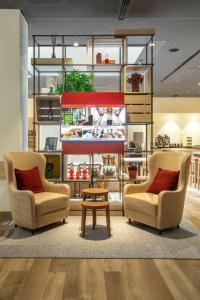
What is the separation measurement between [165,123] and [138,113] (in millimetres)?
7073

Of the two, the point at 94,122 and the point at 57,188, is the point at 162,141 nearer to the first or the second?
the point at 94,122

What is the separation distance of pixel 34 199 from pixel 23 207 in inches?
9.3

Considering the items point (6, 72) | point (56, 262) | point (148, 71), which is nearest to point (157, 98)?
point (148, 71)

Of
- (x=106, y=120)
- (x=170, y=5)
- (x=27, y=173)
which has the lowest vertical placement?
(x=27, y=173)

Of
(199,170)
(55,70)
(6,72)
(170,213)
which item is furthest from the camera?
(199,170)

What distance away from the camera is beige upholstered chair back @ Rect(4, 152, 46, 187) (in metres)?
4.66

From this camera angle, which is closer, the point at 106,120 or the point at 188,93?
the point at 106,120

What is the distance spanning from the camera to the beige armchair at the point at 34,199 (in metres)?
4.37

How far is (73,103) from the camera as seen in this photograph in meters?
5.28

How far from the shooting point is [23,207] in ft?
14.5

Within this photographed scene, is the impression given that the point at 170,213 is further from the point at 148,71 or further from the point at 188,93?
the point at 188,93

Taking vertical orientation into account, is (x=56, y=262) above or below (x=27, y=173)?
below

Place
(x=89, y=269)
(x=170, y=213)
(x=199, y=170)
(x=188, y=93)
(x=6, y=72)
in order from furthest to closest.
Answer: (x=188, y=93) < (x=199, y=170) < (x=6, y=72) < (x=170, y=213) < (x=89, y=269)

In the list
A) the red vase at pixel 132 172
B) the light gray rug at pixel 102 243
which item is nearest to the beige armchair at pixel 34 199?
the light gray rug at pixel 102 243
